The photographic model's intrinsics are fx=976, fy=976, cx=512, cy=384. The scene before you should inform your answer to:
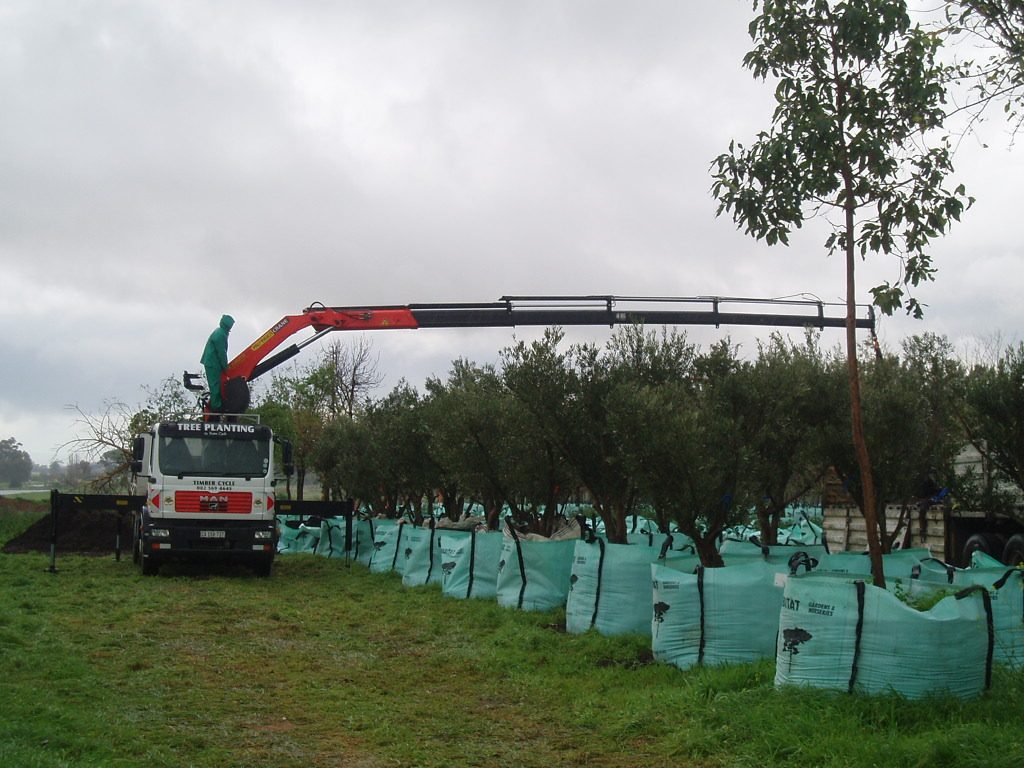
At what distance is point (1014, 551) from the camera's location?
554 inches

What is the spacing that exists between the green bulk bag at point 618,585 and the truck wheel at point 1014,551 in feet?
20.9

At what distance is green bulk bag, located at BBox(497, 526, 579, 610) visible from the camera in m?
12.5

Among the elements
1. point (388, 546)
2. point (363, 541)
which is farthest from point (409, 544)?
point (363, 541)

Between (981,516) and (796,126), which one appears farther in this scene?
(981,516)

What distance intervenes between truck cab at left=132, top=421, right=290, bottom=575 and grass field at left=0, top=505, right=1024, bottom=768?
392 centimetres

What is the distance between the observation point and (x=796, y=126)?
7.46 m

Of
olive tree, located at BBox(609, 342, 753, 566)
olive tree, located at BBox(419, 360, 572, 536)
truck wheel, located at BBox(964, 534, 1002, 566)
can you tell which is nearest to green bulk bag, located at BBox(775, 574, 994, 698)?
olive tree, located at BBox(609, 342, 753, 566)

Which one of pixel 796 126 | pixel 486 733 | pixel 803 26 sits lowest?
pixel 486 733

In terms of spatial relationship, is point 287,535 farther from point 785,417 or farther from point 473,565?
point 785,417

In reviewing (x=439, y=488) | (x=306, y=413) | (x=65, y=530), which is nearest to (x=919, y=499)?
(x=439, y=488)

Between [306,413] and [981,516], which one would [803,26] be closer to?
[981,516]

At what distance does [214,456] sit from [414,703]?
33.1ft

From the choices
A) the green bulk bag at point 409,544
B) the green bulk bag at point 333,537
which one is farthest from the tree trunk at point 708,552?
the green bulk bag at point 333,537

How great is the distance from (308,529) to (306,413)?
9574 millimetres
